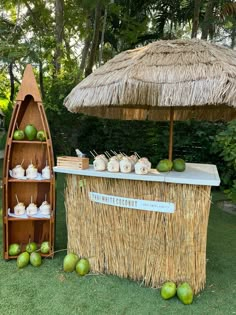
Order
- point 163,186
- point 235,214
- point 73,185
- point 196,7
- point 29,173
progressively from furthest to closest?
point 196,7
point 235,214
point 29,173
point 73,185
point 163,186

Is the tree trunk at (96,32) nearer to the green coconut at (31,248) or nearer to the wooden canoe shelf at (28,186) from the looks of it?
the wooden canoe shelf at (28,186)

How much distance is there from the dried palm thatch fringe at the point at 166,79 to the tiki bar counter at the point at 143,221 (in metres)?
0.56

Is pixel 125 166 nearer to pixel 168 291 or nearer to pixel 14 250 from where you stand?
pixel 168 291

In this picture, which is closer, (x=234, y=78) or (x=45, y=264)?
(x=234, y=78)

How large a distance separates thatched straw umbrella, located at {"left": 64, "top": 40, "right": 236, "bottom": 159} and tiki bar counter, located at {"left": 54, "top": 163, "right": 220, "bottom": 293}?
1.85 ft

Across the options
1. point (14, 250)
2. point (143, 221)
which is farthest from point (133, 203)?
point (14, 250)

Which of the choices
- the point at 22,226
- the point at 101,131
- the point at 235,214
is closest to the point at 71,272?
the point at 22,226

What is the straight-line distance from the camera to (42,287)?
231 cm

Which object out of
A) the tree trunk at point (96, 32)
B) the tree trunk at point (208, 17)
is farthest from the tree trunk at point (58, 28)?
the tree trunk at point (208, 17)

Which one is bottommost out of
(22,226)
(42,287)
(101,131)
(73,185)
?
(42,287)

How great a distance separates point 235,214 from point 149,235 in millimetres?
2536

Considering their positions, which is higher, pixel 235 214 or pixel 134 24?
pixel 134 24

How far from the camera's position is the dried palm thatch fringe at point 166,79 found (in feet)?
6.30

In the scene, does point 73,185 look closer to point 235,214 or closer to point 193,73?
point 193,73
